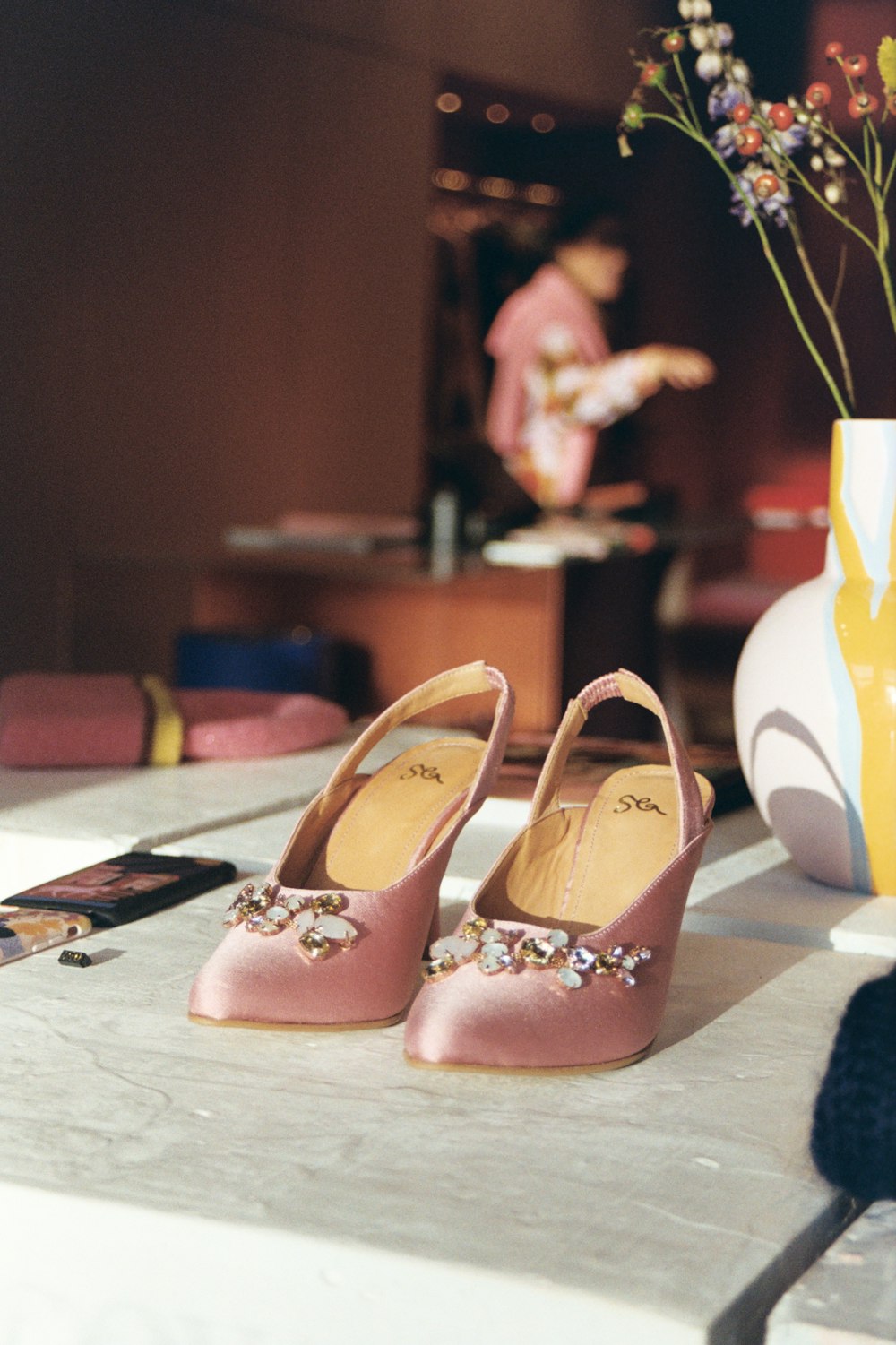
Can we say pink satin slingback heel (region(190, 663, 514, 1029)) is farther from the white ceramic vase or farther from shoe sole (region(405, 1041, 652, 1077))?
the white ceramic vase

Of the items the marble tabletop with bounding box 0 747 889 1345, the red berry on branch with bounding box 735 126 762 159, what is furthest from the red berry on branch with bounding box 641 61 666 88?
the marble tabletop with bounding box 0 747 889 1345

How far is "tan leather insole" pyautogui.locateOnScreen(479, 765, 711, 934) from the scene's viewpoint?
1.03 m

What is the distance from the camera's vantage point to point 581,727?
1.01m

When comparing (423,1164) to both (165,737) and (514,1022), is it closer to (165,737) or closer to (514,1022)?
(514,1022)

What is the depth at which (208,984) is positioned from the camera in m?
0.94

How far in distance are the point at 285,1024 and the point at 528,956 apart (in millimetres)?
169

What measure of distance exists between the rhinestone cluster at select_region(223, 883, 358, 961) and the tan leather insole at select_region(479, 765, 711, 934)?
4.5 inches

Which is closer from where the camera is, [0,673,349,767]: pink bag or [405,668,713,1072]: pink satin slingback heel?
[405,668,713,1072]: pink satin slingback heel

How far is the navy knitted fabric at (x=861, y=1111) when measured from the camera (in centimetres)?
74

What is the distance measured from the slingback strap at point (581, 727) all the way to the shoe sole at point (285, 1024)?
6.8 inches

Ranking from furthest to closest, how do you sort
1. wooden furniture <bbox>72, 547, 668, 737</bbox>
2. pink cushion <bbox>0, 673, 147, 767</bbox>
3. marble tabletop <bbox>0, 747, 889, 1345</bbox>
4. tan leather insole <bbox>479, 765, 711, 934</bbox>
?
wooden furniture <bbox>72, 547, 668, 737</bbox>, pink cushion <bbox>0, 673, 147, 767</bbox>, tan leather insole <bbox>479, 765, 711, 934</bbox>, marble tabletop <bbox>0, 747, 889, 1345</bbox>

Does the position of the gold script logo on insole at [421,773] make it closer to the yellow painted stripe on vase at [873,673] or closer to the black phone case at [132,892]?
the black phone case at [132,892]

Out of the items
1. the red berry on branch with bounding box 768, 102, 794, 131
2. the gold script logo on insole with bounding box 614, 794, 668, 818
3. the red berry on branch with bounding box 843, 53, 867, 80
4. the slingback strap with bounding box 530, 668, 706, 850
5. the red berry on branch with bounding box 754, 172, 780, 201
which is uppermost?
the red berry on branch with bounding box 843, 53, 867, 80

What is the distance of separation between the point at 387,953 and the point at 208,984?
111mm
